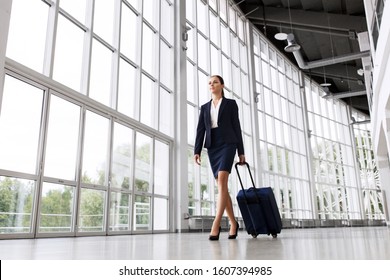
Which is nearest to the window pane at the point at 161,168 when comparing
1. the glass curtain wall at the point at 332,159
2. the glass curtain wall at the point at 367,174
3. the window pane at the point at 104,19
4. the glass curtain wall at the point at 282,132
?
the window pane at the point at 104,19

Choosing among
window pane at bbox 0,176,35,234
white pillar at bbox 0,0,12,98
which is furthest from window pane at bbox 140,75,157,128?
white pillar at bbox 0,0,12,98

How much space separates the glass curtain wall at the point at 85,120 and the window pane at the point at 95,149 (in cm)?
2

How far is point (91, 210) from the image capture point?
6.68m

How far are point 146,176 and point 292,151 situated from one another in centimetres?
1107

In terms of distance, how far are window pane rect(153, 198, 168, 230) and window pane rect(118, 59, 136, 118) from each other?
2273 millimetres

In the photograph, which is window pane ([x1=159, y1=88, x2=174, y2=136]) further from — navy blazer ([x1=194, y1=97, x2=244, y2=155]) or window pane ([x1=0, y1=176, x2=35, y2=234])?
navy blazer ([x1=194, y1=97, x2=244, y2=155])

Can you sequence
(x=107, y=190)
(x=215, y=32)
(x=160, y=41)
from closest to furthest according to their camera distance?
(x=107, y=190)
(x=160, y=41)
(x=215, y=32)

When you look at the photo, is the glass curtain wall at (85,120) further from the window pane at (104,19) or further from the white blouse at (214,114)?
the white blouse at (214,114)

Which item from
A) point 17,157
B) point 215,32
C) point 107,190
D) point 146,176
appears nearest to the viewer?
point 17,157

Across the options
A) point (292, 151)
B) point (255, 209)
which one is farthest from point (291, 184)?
point (255, 209)

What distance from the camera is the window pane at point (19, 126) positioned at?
17.1ft

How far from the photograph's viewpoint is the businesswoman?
11.3 feet

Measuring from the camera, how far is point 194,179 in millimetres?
10719
